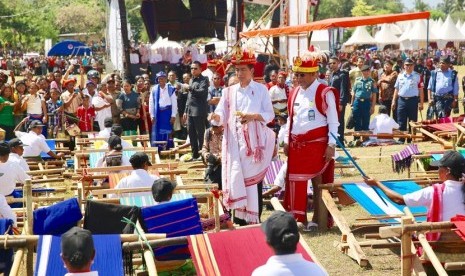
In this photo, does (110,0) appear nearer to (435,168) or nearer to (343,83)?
(343,83)

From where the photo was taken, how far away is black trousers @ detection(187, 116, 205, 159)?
13812mm

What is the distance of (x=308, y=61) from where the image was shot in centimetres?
821

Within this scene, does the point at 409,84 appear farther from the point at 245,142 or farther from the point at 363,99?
the point at 245,142

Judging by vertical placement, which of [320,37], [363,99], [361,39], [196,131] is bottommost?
[361,39]

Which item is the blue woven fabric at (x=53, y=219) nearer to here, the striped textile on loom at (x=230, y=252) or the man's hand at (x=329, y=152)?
the striped textile on loom at (x=230, y=252)

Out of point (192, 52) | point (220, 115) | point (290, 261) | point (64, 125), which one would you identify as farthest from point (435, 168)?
point (192, 52)

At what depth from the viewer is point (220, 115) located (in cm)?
853

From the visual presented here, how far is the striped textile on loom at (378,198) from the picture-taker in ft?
24.4

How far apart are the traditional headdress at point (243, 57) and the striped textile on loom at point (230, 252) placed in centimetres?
279

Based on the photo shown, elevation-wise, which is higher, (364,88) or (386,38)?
(364,88)

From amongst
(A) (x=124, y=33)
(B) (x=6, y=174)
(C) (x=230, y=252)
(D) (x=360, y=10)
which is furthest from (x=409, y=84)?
(D) (x=360, y=10)

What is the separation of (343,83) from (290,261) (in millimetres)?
11447

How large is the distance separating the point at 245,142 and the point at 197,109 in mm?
5435

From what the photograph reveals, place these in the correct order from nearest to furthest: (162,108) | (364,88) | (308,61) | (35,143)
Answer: (308,61) → (35,143) → (162,108) → (364,88)
